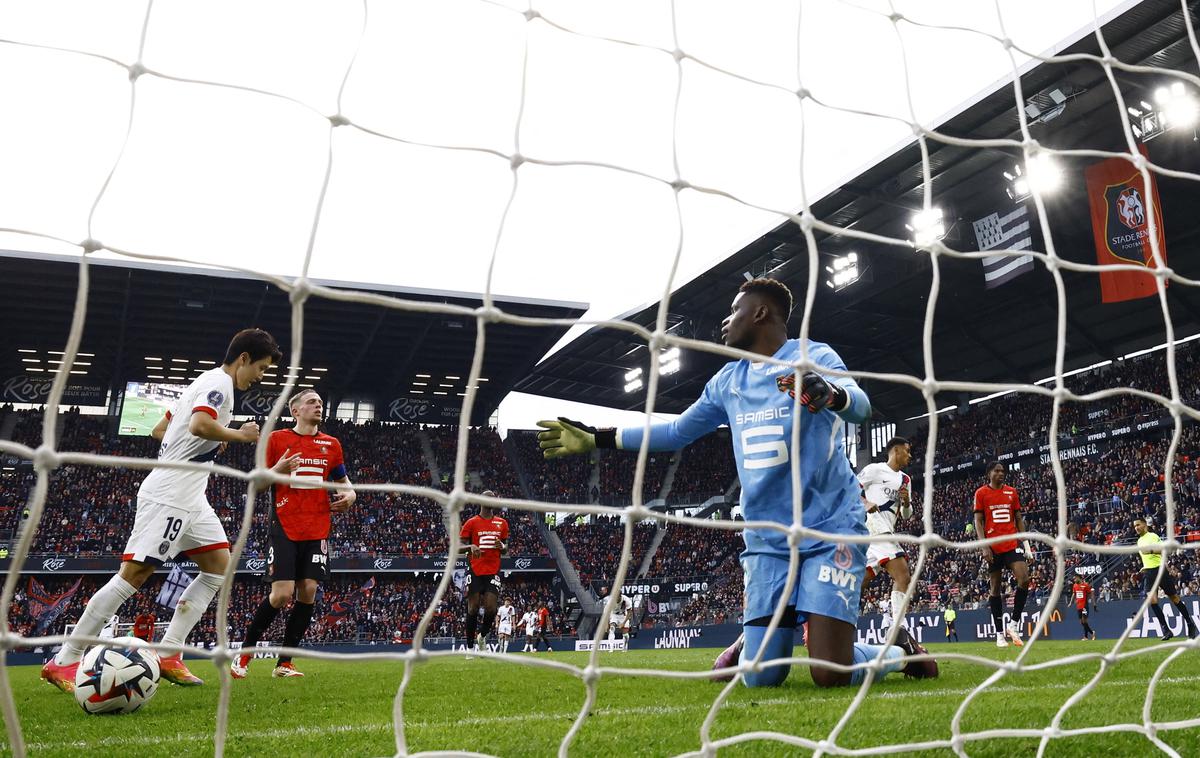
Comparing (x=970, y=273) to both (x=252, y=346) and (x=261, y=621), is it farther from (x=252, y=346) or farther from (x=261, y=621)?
(x=252, y=346)

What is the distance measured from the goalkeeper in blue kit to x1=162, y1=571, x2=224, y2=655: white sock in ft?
7.61

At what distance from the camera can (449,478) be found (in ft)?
108

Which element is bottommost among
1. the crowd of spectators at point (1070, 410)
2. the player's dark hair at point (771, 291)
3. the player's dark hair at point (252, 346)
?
the player's dark hair at point (252, 346)

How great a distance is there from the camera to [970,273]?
78.2 feet

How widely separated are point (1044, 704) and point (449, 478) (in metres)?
30.7

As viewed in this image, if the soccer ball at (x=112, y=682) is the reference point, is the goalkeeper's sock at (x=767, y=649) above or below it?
above

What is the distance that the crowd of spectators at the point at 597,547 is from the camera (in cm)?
3050

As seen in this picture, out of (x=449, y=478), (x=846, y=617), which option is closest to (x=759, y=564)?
(x=846, y=617)

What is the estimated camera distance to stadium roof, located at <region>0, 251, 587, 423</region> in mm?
22859

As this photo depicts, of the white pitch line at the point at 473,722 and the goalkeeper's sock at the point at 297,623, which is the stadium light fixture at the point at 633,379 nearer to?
the goalkeeper's sock at the point at 297,623

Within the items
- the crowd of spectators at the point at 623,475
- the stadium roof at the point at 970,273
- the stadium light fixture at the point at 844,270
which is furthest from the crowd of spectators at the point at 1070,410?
the crowd of spectators at the point at 623,475

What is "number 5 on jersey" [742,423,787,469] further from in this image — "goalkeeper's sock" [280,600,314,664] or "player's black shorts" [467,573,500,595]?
"player's black shorts" [467,573,500,595]

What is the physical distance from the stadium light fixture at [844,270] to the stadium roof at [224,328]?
6.76m

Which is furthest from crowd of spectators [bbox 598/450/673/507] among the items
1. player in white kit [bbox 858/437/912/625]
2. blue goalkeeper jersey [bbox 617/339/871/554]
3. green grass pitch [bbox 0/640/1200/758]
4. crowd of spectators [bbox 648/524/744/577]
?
blue goalkeeper jersey [bbox 617/339/871/554]
